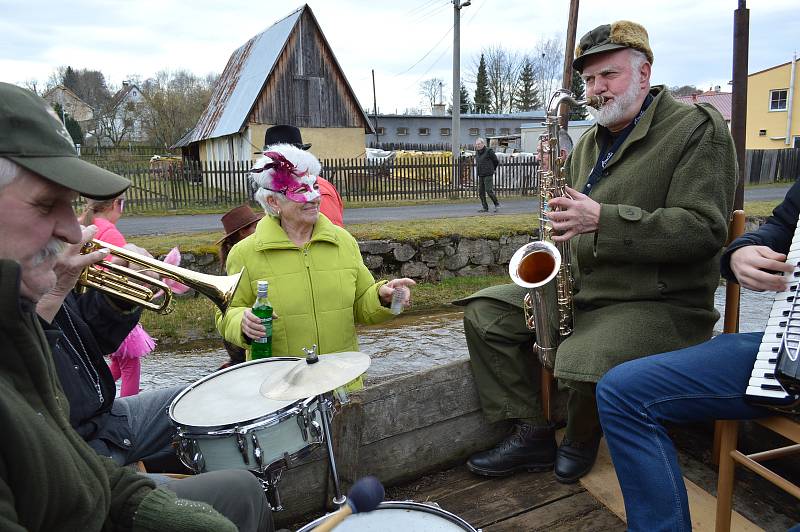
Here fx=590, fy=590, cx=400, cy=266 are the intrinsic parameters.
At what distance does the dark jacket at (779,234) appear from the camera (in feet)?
7.59

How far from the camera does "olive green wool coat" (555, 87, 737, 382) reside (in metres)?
2.49

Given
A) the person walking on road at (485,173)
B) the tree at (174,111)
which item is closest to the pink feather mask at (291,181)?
the person walking on road at (485,173)

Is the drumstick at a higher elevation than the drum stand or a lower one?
higher

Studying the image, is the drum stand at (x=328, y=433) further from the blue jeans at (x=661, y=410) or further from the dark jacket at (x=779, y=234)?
the dark jacket at (x=779, y=234)

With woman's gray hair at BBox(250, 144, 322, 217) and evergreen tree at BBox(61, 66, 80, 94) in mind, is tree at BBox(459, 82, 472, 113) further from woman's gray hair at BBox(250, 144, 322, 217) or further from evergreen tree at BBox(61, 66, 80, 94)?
woman's gray hair at BBox(250, 144, 322, 217)

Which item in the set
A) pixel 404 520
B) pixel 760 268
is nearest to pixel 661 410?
pixel 760 268

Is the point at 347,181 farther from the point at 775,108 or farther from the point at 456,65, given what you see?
the point at 775,108

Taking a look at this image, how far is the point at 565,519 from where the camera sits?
249 cm

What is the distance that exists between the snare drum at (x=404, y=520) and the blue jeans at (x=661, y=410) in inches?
28.8

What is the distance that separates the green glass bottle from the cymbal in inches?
24.7

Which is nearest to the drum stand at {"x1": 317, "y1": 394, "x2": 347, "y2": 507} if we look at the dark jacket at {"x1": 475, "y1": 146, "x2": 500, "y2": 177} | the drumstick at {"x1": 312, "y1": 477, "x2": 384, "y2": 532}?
the drumstick at {"x1": 312, "y1": 477, "x2": 384, "y2": 532}

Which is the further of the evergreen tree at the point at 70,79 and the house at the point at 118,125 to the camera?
the evergreen tree at the point at 70,79

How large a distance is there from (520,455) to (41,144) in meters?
2.36

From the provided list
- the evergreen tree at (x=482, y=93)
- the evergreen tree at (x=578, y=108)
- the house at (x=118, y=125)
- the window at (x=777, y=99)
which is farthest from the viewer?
the evergreen tree at (x=482, y=93)
